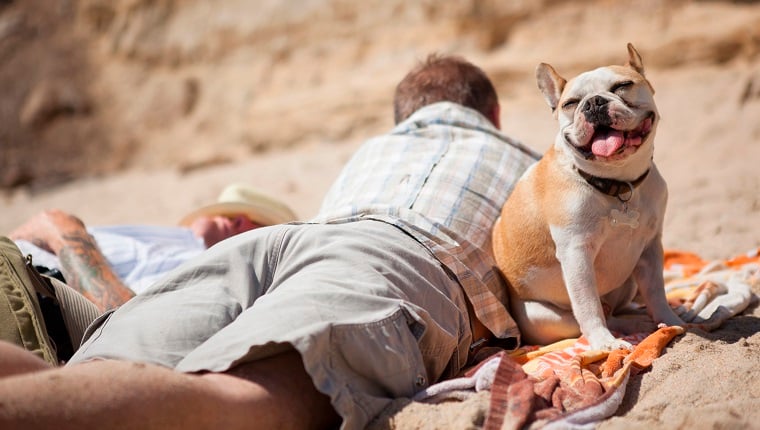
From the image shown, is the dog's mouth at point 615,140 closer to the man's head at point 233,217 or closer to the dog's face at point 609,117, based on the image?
the dog's face at point 609,117

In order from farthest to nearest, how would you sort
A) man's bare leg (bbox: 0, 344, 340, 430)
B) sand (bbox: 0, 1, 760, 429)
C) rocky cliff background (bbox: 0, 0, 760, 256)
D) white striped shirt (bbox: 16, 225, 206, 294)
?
rocky cliff background (bbox: 0, 0, 760, 256), white striped shirt (bbox: 16, 225, 206, 294), sand (bbox: 0, 1, 760, 429), man's bare leg (bbox: 0, 344, 340, 430)

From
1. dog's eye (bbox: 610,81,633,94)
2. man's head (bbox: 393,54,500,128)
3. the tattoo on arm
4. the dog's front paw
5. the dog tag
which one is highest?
dog's eye (bbox: 610,81,633,94)

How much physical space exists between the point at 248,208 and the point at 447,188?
5.46 feet

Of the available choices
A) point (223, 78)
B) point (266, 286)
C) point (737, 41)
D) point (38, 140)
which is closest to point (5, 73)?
point (38, 140)

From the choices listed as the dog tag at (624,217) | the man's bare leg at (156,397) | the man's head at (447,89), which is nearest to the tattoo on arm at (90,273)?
the man's bare leg at (156,397)

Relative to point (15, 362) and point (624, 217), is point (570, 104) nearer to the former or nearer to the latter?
point (624, 217)

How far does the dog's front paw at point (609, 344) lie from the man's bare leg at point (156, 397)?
1127mm

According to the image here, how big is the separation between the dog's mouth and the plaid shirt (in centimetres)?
63

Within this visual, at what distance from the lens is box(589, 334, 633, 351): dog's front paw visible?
2.86 meters

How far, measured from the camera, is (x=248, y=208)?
4520mm

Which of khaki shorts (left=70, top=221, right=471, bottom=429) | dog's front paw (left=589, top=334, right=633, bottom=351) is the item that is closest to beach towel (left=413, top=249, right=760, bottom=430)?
dog's front paw (left=589, top=334, right=633, bottom=351)

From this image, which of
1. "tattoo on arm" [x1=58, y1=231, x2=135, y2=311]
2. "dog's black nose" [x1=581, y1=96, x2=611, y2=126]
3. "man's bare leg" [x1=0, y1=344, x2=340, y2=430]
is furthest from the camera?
"tattoo on arm" [x1=58, y1=231, x2=135, y2=311]

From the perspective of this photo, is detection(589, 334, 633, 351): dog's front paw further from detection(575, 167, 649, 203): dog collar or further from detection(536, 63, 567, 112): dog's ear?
detection(536, 63, 567, 112): dog's ear

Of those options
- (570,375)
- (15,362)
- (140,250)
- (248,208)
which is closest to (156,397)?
(15,362)
